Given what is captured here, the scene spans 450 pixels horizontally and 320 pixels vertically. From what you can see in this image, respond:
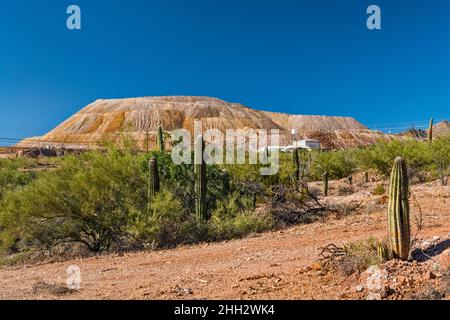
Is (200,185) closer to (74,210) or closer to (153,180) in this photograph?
(153,180)

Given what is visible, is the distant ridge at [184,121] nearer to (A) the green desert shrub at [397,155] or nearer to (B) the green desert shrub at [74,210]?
(A) the green desert shrub at [397,155]

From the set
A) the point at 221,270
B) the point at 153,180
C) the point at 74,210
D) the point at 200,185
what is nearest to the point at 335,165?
the point at 200,185

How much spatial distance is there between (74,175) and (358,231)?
645 cm

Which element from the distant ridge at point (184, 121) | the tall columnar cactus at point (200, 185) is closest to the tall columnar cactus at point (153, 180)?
the tall columnar cactus at point (200, 185)

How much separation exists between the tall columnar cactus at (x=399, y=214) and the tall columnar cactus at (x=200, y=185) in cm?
575

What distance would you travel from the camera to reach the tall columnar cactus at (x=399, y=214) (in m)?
4.68

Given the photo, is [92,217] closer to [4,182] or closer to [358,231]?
[358,231]

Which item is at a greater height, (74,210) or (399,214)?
(399,214)

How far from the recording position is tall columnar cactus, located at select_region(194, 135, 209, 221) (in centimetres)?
1006

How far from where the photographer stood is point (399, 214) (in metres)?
4.78

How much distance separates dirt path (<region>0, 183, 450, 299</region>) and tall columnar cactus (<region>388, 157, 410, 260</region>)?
820mm

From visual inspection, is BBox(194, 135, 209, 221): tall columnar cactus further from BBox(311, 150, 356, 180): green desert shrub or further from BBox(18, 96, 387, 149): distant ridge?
BBox(18, 96, 387, 149): distant ridge

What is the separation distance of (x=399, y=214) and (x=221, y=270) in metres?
2.61

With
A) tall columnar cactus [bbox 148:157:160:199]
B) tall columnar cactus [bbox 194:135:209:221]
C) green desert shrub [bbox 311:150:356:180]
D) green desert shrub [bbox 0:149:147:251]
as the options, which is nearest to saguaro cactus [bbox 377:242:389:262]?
tall columnar cactus [bbox 194:135:209:221]
